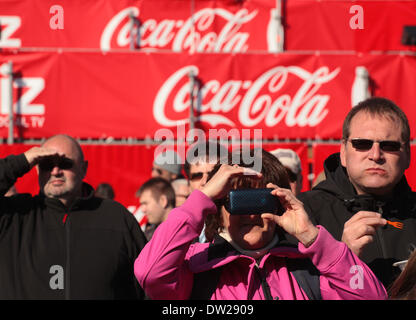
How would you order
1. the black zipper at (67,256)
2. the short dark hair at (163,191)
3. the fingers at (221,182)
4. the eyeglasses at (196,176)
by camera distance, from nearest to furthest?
the fingers at (221,182), the black zipper at (67,256), the eyeglasses at (196,176), the short dark hair at (163,191)

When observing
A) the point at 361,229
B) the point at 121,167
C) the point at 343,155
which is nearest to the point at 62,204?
the point at 343,155

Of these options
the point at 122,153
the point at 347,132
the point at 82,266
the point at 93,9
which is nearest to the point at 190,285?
the point at 347,132

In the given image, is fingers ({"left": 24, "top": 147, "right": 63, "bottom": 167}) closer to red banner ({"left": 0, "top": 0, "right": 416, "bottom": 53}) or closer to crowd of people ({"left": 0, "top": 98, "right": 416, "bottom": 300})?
crowd of people ({"left": 0, "top": 98, "right": 416, "bottom": 300})

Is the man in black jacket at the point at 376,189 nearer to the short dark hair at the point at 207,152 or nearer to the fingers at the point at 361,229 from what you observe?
the fingers at the point at 361,229

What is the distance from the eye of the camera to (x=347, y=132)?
3.33 metres

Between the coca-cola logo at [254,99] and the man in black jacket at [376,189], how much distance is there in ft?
27.6

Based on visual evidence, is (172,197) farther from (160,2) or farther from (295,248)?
(160,2)

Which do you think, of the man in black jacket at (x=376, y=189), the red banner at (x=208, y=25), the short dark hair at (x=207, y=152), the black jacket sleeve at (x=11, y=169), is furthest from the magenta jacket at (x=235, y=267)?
the red banner at (x=208, y=25)

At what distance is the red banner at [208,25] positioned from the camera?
13.0m

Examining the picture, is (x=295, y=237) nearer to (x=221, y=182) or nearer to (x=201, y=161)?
(x=221, y=182)

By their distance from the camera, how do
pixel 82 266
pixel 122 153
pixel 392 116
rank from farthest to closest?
pixel 122 153 → pixel 82 266 → pixel 392 116

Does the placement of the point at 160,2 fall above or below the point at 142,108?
above
